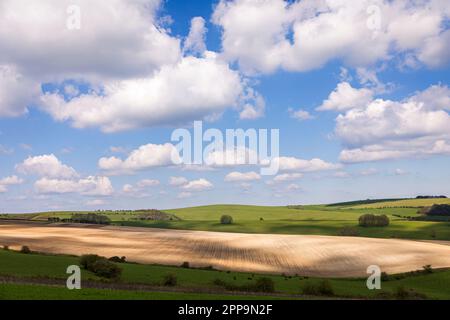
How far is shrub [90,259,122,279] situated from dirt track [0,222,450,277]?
74.3ft

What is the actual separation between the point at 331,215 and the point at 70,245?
133 metres

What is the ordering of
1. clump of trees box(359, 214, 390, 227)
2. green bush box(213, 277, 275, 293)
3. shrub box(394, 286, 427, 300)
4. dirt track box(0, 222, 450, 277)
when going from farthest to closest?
1. clump of trees box(359, 214, 390, 227)
2. dirt track box(0, 222, 450, 277)
3. green bush box(213, 277, 275, 293)
4. shrub box(394, 286, 427, 300)

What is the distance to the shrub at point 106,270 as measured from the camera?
174ft

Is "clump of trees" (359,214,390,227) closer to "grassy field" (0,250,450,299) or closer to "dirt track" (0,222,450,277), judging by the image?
"dirt track" (0,222,450,277)

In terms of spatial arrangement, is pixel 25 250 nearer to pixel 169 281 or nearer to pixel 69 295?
pixel 169 281

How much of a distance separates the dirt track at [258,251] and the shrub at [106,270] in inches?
891

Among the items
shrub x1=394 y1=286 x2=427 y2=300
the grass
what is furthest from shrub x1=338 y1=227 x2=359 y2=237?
the grass

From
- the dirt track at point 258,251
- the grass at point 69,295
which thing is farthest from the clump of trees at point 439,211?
the grass at point 69,295

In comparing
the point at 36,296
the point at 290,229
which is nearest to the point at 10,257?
the point at 36,296

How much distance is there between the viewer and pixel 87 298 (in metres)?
32.0

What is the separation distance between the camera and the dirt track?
7806 centimetres

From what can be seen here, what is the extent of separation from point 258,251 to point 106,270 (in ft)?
157

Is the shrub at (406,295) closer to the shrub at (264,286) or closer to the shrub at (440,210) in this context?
the shrub at (264,286)
